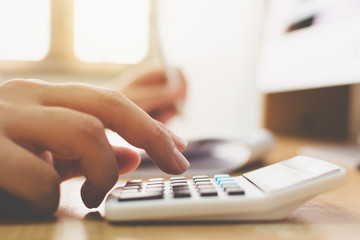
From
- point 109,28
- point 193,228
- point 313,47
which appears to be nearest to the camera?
point 193,228

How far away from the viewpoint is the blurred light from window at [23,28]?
71.2 inches

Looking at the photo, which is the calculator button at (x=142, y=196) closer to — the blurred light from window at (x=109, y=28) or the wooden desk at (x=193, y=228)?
the wooden desk at (x=193, y=228)

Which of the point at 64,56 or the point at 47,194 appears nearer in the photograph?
the point at 47,194

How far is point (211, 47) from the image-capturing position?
1768mm

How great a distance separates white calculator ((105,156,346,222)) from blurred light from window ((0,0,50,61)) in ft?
5.74

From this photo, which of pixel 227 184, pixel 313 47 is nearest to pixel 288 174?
pixel 227 184

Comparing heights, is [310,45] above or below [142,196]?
above

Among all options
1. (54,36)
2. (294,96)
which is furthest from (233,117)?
(54,36)

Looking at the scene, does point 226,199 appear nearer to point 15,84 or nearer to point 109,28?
point 15,84

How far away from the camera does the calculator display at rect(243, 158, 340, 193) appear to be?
0.93ft

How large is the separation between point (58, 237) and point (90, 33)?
179 centimetres

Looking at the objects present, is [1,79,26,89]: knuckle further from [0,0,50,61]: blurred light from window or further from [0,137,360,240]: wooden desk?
[0,0,50,61]: blurred light from window

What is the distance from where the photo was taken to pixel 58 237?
0.79 ft

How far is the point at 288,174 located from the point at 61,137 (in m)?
0.19
